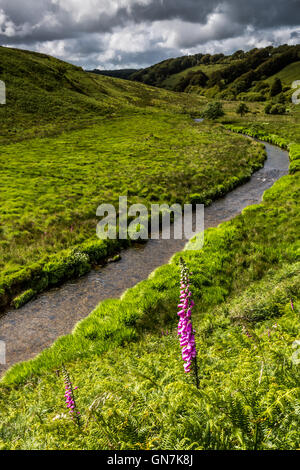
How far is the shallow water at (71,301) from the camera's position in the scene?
11953 mm

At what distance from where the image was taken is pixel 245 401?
425 cm

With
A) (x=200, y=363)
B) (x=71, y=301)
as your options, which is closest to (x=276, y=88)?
(x=71, y=301)

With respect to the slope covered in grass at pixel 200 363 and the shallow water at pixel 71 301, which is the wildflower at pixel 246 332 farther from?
the shallow water at pixel 71 301

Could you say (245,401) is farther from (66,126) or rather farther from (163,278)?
(66,126)

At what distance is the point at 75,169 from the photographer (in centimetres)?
3681

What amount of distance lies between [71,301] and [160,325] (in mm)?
5463

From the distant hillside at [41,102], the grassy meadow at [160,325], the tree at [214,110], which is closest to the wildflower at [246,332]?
the grassy meadow at [160,325]

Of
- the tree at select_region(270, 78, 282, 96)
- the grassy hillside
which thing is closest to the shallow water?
the grassy hillside

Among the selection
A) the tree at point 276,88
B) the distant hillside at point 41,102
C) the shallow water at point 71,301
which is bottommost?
the shallow water at point 71,301

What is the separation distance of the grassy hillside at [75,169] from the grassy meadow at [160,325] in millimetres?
191

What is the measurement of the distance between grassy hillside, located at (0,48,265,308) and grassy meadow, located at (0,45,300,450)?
191 mm

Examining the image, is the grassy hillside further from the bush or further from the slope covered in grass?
the bush

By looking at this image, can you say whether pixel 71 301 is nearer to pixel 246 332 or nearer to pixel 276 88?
pixel 246 332
